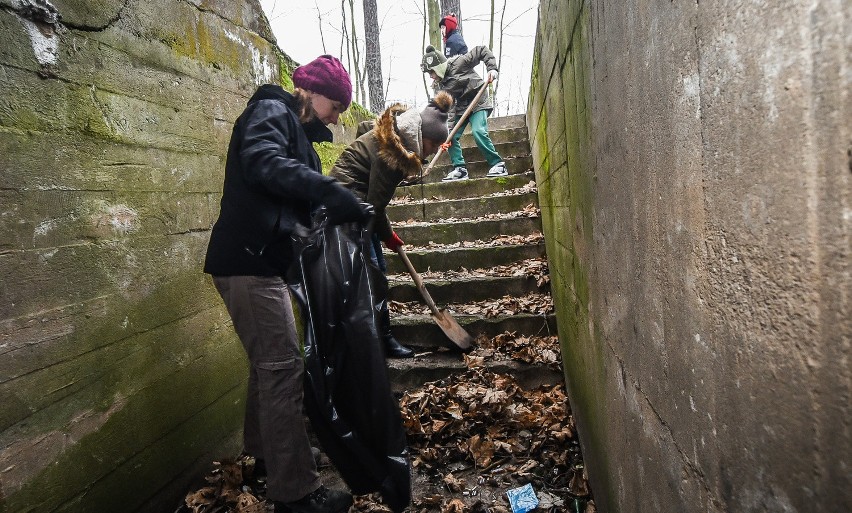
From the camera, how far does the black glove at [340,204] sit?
2.02 m

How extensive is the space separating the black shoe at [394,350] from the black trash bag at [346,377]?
1509 millimetres

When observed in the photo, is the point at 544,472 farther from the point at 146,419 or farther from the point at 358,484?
the point at 146,419

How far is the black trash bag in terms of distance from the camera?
2107 mm

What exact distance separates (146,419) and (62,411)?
1.47 feet

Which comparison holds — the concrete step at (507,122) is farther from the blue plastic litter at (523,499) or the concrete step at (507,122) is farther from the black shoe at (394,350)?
the blue plastic litter at (523,499)

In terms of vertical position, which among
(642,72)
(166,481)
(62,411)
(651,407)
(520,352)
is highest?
Result: (642,72)

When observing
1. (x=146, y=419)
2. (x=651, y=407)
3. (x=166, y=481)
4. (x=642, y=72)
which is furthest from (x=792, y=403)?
(x=166, y=481)

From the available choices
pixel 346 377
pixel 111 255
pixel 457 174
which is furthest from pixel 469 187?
pixel 111 255

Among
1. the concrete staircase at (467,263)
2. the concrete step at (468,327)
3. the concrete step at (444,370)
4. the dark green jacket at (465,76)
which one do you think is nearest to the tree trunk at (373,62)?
the dark green jacket at (465,76)

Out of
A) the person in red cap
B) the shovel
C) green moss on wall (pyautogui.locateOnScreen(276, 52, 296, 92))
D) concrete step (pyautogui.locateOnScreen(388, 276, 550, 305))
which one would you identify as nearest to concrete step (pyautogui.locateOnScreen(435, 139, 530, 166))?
the person in red cap

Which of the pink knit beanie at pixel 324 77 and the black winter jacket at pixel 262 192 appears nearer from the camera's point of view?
the black winter jacket at pixel 262 192

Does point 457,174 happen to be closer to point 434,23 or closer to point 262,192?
point 262,192

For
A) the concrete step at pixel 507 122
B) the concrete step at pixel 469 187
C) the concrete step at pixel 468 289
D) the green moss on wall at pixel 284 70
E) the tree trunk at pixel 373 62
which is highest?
the tree trunk at pixel 373 62

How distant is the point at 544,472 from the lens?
2.56m
